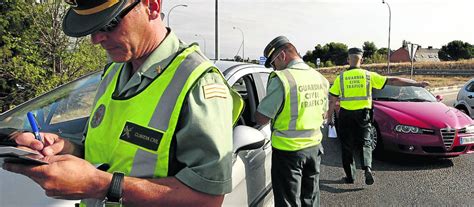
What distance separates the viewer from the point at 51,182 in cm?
106

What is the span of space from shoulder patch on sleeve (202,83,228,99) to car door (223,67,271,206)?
1.01 meters

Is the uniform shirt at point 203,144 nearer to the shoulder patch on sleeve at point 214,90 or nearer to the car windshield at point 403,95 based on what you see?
the shoulder patch on sleeve at point 214,90

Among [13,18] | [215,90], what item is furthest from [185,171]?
[13,18]

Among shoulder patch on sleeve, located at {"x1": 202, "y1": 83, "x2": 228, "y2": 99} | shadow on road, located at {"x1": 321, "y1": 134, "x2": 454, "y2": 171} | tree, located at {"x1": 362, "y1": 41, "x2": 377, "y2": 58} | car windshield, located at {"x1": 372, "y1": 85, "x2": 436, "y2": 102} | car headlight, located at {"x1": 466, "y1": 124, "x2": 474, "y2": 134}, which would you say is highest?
tree, located at {"x1": 362, "y1": 41, "x2": 377, "y2": 58}

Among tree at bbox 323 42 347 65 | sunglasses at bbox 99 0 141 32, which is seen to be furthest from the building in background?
sunglasses at bbox 99 0 141 32

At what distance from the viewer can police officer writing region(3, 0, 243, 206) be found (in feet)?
3.83

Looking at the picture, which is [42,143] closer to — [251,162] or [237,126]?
[237,126]

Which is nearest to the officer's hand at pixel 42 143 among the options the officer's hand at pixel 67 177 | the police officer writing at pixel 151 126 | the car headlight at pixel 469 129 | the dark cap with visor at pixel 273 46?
the police officer writing at pixel 151 126

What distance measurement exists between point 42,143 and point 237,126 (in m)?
1.08

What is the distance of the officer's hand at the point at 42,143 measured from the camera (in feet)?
4.20

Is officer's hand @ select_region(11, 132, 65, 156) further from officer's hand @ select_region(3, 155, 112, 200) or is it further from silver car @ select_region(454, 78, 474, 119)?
silver car @ select_region(454, 78, 474, 119)

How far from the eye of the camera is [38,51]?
25.2ft

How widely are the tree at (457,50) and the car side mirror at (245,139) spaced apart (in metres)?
75.9

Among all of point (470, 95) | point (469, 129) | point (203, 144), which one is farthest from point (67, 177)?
point (470, 95)
